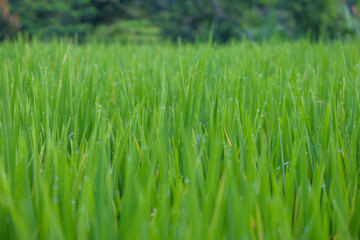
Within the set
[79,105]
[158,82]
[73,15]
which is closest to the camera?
[79,105]

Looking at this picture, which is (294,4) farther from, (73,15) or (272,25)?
(73,15)

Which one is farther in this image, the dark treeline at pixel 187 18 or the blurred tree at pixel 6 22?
the dark treeline at pixel 187 18

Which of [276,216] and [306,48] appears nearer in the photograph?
[276,216]

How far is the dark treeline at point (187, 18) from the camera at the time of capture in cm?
630

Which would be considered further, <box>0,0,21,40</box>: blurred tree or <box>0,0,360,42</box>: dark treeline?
<box>0,0,360,42</box>: dark treeline

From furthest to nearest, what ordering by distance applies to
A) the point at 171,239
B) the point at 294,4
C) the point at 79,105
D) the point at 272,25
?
1. the point at 294,4
2. the point at 272,25
3. the point at 79,105
4. the point at 171,239

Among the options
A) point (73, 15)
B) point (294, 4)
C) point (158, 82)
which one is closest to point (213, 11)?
point (294, 4)

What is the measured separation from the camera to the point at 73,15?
22.9ft

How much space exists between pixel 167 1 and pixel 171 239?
7982 millimetres

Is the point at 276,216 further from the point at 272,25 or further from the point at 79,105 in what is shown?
the point at 272,25

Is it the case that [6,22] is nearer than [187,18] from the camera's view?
Yes

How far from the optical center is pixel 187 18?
6988 millimetres

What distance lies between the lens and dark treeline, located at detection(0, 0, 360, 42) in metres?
6.30

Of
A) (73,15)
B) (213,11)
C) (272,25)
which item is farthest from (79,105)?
(73,15)
